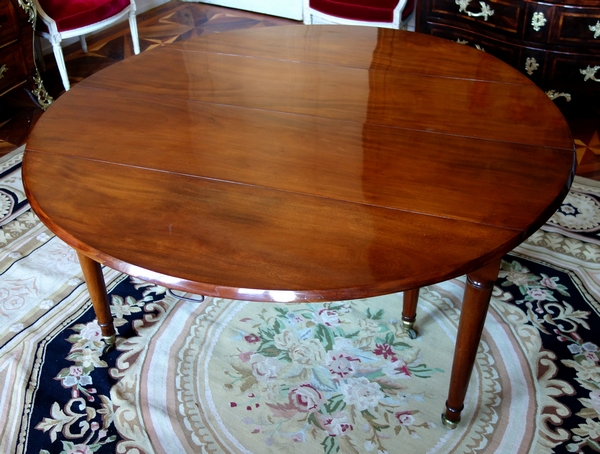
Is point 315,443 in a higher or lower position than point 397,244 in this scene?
lower

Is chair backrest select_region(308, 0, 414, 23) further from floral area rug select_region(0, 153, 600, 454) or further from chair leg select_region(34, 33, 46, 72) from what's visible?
chair leg select_region(34, 33, 46, 72)

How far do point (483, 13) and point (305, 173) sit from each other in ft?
4.28

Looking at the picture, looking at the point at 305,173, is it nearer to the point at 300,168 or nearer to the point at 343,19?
the point at 300,168

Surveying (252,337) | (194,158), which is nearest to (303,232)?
(194,158)

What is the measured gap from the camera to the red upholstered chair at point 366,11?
202 centimetres

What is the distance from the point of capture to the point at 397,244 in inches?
31.4

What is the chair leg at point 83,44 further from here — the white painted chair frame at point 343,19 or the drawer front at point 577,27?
the drawer front at point 577,27

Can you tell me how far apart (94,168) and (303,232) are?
0.38m

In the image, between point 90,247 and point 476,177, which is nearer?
point 90,247

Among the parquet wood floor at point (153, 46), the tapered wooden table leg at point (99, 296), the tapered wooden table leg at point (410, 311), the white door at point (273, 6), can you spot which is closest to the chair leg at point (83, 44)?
the parquet wood floor at point (153, 46)

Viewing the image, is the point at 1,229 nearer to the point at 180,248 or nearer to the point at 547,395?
the point at 180,248

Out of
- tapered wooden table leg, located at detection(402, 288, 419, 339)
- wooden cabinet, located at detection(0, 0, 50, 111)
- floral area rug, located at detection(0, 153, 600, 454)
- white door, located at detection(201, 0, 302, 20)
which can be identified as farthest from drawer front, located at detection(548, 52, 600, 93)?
wooden cabinet, located at detection(0, 0, 50, 111)

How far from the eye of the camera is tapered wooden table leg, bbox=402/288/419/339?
123 cm

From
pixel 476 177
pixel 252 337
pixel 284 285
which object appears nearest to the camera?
pixel 284 285
